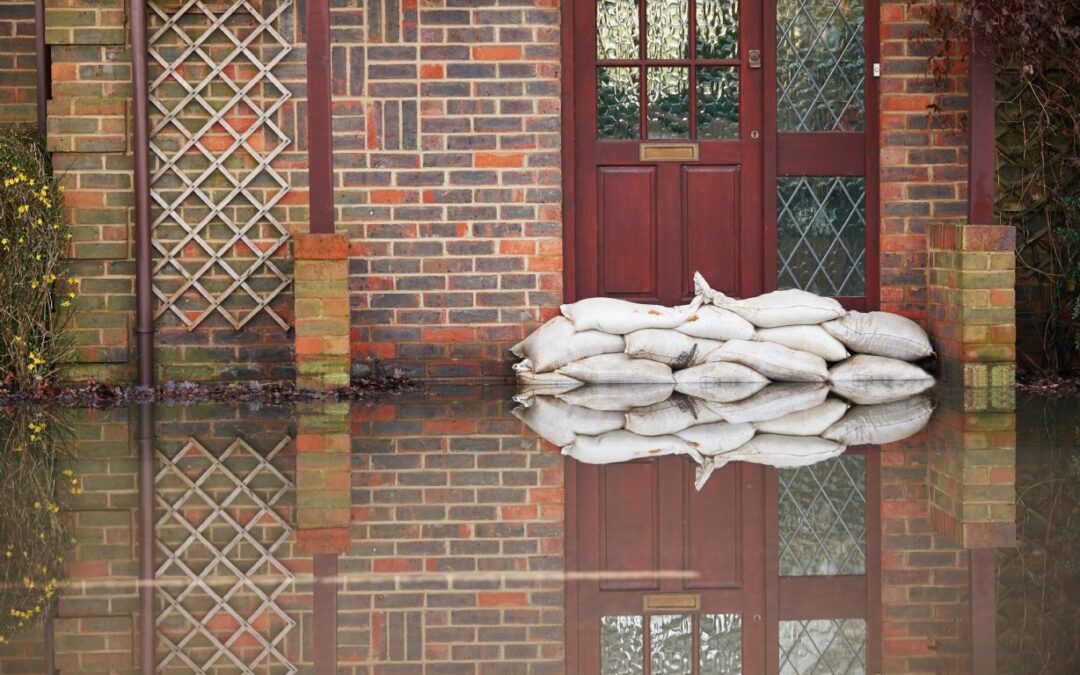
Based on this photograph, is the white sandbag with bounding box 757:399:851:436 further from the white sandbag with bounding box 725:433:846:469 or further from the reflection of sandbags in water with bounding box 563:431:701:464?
the reflection of sandbags in water with bounding box 563:431:701:464

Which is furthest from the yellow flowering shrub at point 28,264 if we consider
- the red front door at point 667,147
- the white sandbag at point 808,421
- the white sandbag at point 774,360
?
the white sandbag at point 808,421

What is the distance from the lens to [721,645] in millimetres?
4051

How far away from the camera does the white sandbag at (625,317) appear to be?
872 cm

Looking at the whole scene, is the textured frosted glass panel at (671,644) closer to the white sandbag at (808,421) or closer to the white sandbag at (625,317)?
the white sandbag at (808,421)

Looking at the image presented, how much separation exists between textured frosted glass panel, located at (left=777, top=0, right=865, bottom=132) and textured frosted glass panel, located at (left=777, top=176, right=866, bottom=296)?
39 cm

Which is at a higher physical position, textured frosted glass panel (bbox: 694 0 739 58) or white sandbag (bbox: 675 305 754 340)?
textured frosted glass panel (bbox: 694 0 739 58)

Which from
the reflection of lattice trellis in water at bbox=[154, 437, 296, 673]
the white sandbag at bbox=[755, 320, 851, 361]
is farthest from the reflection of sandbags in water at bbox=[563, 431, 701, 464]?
the white sandbag at bbox=[755, 320, 851, 361]

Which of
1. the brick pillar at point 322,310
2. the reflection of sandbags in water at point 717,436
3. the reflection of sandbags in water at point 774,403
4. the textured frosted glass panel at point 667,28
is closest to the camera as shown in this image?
the reflection of sandbags in water at point 717,436

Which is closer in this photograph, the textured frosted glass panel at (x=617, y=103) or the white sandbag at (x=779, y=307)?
the white sandbag at (x=779, y=307)

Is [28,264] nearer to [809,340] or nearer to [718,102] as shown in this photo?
[718,102]

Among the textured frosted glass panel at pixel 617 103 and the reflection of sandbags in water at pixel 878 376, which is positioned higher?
the textured frosted glass panel at pixel 617 103

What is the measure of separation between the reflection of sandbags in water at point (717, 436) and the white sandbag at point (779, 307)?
1.56 meters

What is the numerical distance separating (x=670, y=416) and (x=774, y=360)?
4.06 feet

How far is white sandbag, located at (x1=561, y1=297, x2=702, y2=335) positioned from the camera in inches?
343
